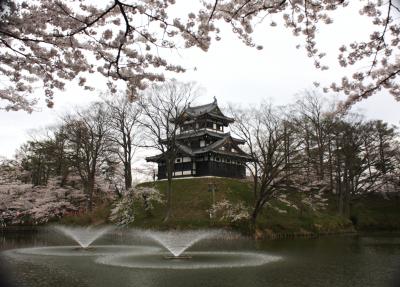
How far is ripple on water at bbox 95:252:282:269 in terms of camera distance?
16.0 meters

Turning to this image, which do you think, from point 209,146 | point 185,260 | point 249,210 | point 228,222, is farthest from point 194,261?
point 209,146

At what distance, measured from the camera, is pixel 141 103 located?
122 ft

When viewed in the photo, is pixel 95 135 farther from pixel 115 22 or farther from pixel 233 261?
pixel 115 22

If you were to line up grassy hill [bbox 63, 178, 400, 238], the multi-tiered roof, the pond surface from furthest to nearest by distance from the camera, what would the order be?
the multi-tiered roof → grassy hill [bbox 63, 178, 400, 238] → the pond surface

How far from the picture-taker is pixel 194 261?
17.4 m

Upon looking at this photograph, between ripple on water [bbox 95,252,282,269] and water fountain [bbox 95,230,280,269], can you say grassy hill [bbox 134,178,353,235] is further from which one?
ripple on water [bbox 95,252,282,269]

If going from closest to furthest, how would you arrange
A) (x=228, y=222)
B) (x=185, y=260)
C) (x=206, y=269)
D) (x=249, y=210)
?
1. (x=206, y=269)
2. (x=185, y=260)
3. (x=228, y=222)
4. (x=249, y=210)

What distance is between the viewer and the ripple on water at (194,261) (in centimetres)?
1601

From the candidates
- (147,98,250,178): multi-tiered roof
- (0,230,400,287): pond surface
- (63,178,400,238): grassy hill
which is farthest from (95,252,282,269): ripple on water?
(147,98,250,178): multi-tiered roof

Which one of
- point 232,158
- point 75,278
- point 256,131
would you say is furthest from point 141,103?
point 75,278

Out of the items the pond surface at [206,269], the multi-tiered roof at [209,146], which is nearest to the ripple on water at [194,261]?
the pond surface at [206,269]

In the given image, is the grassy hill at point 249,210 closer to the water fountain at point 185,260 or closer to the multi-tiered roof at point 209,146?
the multi-tiered roof at point 209,146

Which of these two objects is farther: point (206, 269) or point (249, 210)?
point (249, 210)

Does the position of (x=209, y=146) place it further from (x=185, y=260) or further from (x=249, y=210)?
(x=185, y=260)
